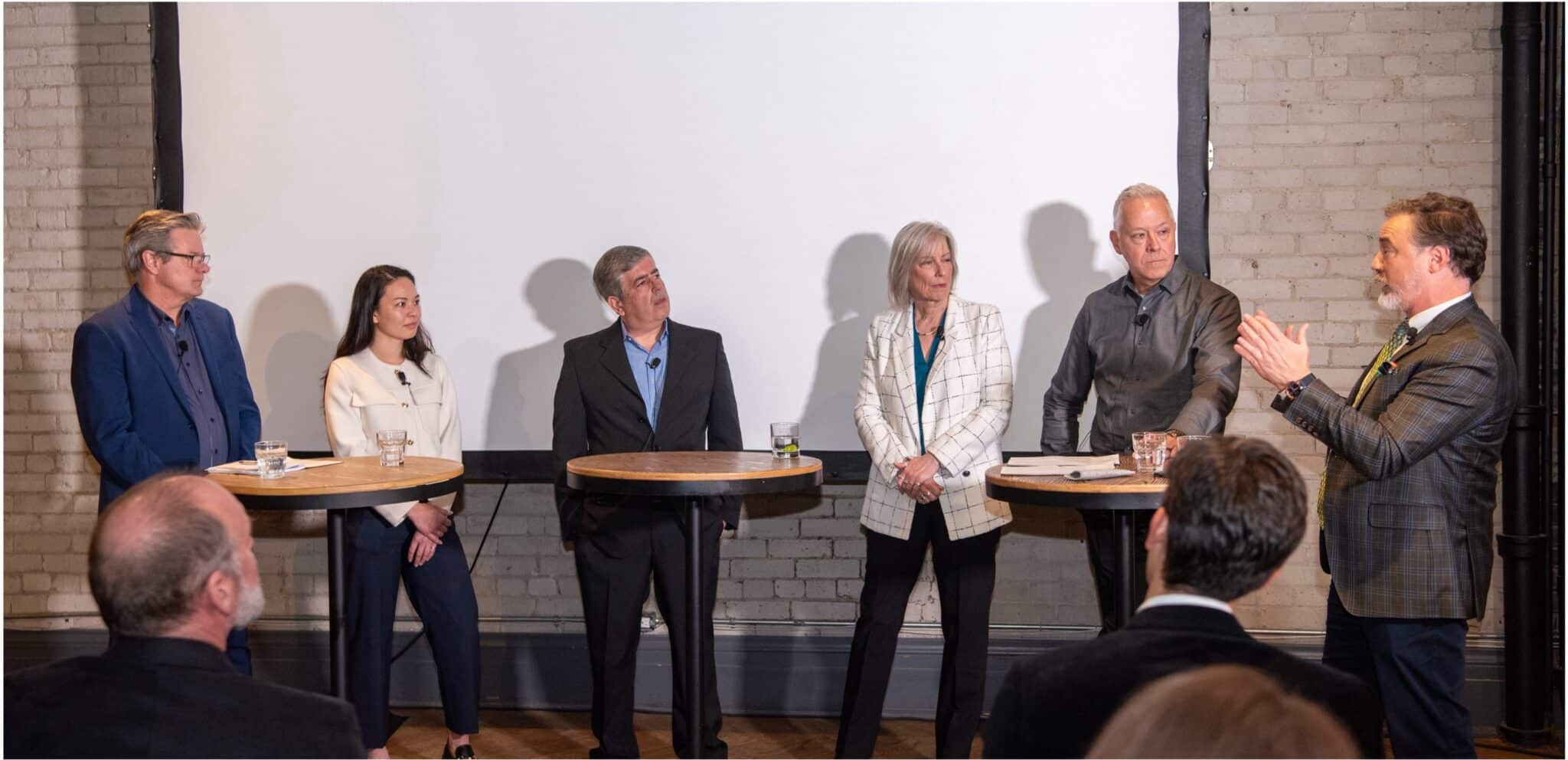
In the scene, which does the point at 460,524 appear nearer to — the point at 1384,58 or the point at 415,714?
the point at 415,714

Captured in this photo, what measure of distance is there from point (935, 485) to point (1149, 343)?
71 centimetres

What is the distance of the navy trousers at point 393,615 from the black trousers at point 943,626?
3.77 ft

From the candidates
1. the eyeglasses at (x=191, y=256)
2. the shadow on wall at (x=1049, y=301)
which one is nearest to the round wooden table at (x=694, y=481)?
the shadow on wall at (x=1049, y=301)

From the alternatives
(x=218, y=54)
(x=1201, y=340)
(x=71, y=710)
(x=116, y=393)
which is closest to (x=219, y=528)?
(x=71, y=710)

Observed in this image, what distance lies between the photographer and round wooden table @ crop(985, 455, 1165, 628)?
8.49 ft

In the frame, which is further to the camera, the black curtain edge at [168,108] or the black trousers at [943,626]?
the black curtain edge at [168,108]

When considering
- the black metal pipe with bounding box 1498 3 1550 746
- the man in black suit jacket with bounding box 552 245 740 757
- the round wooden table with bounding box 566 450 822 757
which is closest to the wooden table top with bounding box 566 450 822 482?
the round wooden table with bounding box 566 450 822 757

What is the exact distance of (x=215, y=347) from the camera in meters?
3.65

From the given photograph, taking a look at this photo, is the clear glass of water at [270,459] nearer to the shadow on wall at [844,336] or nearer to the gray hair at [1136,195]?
the shadow on wall at [844,336]

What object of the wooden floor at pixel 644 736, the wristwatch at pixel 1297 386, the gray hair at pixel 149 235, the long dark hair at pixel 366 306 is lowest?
the wooden floor at pixel 644 736

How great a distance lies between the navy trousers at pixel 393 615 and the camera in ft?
11.6

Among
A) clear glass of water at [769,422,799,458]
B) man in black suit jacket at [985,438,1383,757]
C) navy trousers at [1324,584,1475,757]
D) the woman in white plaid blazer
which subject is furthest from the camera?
the woman in white plaid blazer

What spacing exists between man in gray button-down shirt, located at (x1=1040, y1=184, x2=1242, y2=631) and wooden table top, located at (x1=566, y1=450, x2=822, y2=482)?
0.87m

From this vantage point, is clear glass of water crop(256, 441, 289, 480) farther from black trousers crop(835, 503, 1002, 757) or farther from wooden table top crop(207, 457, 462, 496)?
black trousers crop(835, 503, 1002, 757)
